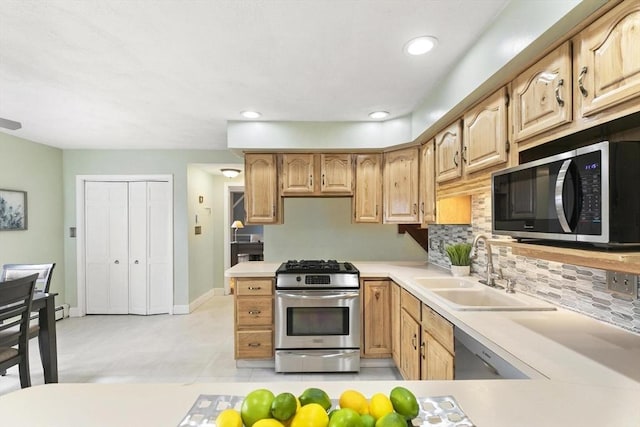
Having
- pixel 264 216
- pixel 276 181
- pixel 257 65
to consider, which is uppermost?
pixel 257 65

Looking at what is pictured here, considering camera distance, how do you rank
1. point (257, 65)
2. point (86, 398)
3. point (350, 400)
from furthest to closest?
point (257, 65), point (86, 398), point (350, 400)

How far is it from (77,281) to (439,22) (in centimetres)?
523

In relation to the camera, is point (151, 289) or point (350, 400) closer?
point (350, 400)

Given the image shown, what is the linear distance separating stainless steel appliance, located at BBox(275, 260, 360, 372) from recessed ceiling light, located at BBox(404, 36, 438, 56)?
1.81 m

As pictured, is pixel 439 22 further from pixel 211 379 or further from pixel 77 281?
pixel 77 281

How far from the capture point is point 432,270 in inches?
115

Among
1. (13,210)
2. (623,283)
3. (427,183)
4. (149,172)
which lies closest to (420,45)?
(427,183)

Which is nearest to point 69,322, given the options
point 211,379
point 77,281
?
point 77,281

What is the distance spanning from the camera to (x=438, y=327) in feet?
5.84

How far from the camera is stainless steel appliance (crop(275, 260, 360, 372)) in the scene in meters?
2.71

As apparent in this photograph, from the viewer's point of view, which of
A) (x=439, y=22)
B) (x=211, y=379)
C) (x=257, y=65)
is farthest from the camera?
(x=211, y=379)

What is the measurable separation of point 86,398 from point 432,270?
2715 mm

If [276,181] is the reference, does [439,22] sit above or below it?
above

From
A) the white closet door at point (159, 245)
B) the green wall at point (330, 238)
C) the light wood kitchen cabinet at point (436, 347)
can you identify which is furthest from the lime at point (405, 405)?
the white closet door at point (159, 245)
